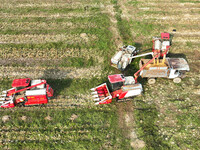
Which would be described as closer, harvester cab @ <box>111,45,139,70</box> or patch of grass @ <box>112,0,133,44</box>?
harvester cab @ <box>111,45,139,70</box>

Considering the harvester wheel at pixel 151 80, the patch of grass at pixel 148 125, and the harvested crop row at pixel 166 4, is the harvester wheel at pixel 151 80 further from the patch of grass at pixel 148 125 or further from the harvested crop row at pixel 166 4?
the harvested crop row at pixel 166 4

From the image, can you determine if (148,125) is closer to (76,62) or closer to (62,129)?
(62,129)

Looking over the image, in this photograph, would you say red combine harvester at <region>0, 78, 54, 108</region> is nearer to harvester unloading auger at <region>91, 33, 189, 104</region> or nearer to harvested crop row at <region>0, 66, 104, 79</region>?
harvested crop row at <region>0, 66, 104, 79</region>

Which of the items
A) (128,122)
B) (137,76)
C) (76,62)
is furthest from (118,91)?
(76,62)

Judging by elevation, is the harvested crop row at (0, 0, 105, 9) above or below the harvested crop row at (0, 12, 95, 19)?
above

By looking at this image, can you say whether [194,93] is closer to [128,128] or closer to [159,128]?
[159,128]

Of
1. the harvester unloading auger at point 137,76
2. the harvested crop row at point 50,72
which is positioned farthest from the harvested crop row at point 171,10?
the harvested crop row at point 50,72

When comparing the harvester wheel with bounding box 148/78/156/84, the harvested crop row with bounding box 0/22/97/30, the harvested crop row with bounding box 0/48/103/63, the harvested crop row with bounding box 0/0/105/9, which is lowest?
the harvester wheel with bounding box 148/78/156/84

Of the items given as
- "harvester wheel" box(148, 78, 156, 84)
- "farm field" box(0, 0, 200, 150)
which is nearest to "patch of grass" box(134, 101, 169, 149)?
"farm field" box(0, 0, 200, 150)
